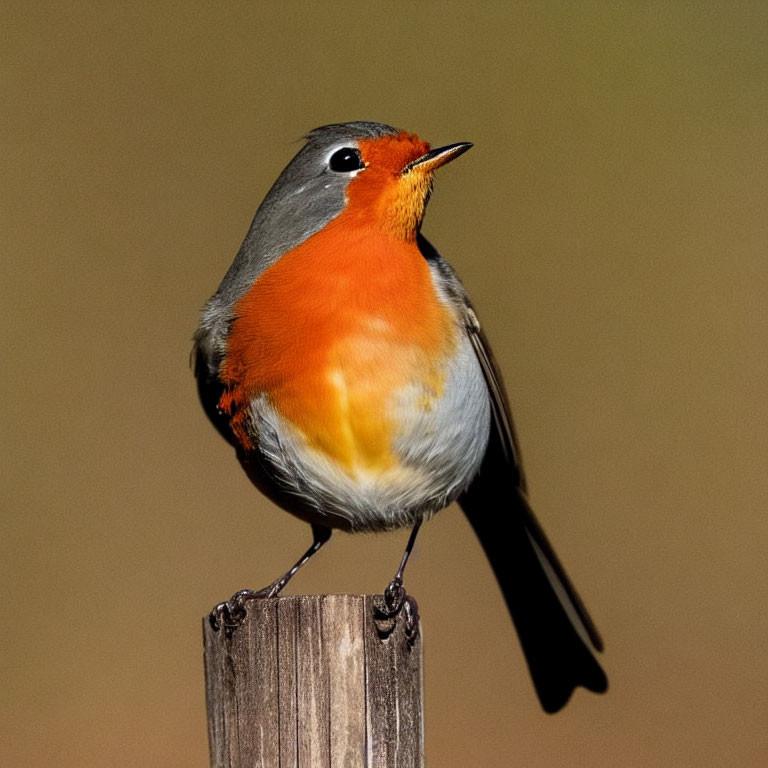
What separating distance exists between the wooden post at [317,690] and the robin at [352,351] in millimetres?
291

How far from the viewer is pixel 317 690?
8.54ft

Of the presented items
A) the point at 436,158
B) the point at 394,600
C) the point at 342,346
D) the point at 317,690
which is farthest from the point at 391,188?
the point at 317,690

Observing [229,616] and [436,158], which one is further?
[436,158]

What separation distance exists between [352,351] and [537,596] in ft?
4.66

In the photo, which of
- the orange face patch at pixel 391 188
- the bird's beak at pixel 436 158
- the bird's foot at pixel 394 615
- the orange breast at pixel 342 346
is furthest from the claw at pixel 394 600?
the bird's beak at pixel 436 158

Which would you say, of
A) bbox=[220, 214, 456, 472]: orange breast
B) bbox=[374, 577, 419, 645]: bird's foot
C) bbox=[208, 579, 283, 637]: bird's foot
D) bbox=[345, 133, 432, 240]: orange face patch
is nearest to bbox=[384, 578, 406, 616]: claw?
bbox=[374, 577, 419, 645]: bird's foot

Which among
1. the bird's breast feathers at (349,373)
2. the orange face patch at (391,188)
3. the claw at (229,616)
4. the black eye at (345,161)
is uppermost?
the black eye at (345,161)

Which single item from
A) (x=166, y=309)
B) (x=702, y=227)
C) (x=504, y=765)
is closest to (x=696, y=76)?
(x=702, y=227)

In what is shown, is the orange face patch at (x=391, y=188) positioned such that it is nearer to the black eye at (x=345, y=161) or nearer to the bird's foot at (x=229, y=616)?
the black eye at (x=345, y=161)

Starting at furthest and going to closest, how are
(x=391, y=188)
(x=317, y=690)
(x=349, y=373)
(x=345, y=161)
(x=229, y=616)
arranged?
(x=345, y=161) < (x=391, y=188) < (x=349, y=373) < (x=229, y=616) < (x=317, y=690)

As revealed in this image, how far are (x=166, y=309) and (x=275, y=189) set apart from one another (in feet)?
7.84

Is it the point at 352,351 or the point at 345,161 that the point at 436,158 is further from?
the point at 352,351

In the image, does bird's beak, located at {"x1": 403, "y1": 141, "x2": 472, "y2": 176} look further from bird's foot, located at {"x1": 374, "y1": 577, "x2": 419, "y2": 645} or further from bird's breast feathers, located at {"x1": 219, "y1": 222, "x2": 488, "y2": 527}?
bird's foot, located at {"x1": 374, "y1": 577, "x2": 419, "y2": 645}

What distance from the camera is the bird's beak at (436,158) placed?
3.48 meters
